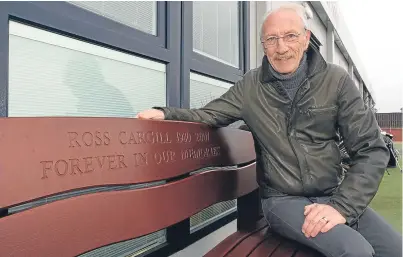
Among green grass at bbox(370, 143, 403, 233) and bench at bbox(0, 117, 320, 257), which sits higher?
bench at bbox(0, 117, 320, 257)

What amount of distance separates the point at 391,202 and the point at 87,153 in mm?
5676

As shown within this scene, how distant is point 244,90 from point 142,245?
1.08m

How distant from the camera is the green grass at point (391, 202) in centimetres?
Answer: 489

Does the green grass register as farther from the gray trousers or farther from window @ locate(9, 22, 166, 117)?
window @ locate(9, 22, 166, 117)

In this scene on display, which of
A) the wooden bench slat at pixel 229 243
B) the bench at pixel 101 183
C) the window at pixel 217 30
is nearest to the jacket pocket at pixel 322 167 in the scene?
the bench at pixel 101 183

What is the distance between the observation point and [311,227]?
67.0 inches

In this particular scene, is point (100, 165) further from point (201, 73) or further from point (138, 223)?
point (201, 73)

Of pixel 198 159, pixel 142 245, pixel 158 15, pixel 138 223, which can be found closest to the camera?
pixel 138 223

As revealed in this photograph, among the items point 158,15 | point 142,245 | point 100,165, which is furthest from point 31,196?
point 158,15

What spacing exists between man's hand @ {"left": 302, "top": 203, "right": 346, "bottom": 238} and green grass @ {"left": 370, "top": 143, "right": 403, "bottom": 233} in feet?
9.94

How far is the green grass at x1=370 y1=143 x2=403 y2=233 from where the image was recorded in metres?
4.89

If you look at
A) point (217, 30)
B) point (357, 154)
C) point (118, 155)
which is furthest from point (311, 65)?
point (217, 30)

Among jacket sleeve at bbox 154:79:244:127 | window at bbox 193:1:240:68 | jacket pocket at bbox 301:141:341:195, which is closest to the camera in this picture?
jacket pocket at bbox 301:141:341:195

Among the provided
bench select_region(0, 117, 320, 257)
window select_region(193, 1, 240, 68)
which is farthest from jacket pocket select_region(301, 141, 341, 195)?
window select_region(193, 1, 240, 68)
